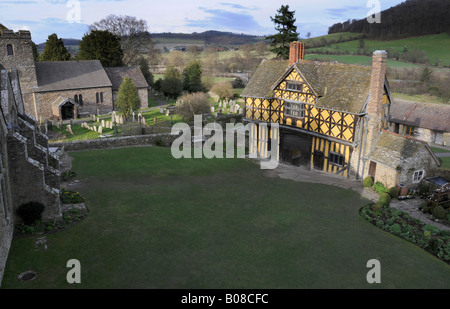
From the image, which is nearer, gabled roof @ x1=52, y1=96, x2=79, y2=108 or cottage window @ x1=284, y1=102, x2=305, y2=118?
cottage window @ x1=284, y1=102, x2=305, y2=118

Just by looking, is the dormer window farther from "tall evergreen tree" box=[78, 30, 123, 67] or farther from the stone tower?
"tall evergreen tree" box=[78, 30, 123, 67]

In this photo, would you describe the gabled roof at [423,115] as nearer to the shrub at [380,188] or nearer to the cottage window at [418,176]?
the cottage window at [418,176]

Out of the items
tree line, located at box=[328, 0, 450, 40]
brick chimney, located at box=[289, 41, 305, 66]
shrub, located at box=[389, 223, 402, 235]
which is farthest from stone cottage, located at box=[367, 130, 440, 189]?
tree line, located at box=[328, 0, 450, 40]

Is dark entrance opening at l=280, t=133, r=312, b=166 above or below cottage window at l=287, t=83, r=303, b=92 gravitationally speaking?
below

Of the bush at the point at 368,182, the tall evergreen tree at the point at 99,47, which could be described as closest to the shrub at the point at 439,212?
the bush at the point at 368,182

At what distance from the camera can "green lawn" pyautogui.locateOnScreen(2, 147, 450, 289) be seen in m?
14.1

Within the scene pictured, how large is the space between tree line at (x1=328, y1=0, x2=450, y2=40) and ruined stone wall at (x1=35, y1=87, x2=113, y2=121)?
2676 inches

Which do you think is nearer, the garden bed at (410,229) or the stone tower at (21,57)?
the garden bed at (410,229)

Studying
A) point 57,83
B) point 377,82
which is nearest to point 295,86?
point 377,82

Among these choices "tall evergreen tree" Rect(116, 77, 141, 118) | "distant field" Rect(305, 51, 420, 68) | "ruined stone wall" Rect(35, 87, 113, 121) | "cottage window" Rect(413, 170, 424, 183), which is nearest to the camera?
"cottage window" Rect(413, 170, 424, 183)

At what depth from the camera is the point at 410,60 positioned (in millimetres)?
73125

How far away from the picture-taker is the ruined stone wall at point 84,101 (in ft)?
151

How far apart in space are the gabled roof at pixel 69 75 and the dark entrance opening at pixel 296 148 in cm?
3207

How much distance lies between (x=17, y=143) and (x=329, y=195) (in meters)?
18.3
